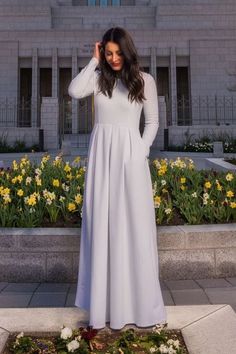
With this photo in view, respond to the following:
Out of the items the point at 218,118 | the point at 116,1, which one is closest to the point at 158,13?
the point at 116,1

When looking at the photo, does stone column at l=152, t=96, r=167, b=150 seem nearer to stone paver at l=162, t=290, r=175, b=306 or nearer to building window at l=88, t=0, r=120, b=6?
stone paver at l=162, t=290, r=175, b=306

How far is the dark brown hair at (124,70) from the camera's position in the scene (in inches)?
108

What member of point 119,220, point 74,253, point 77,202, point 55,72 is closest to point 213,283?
point 74,253

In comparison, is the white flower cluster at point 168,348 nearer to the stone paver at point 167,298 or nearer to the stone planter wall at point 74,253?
the stone paver at point 167,298

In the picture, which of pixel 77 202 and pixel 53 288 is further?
pixel 77 202

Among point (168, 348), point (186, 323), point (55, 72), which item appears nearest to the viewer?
point (168, 348)

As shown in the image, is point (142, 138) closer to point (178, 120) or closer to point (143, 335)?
point (143, 335)

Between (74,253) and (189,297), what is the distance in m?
1.43

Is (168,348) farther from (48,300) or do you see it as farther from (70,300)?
(48,300)

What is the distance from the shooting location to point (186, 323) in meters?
3.01

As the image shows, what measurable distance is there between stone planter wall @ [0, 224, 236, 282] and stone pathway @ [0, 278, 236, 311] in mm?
107

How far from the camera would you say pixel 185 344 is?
2.72m

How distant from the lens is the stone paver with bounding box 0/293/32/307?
13.3 ft

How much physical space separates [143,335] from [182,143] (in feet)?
64.6
